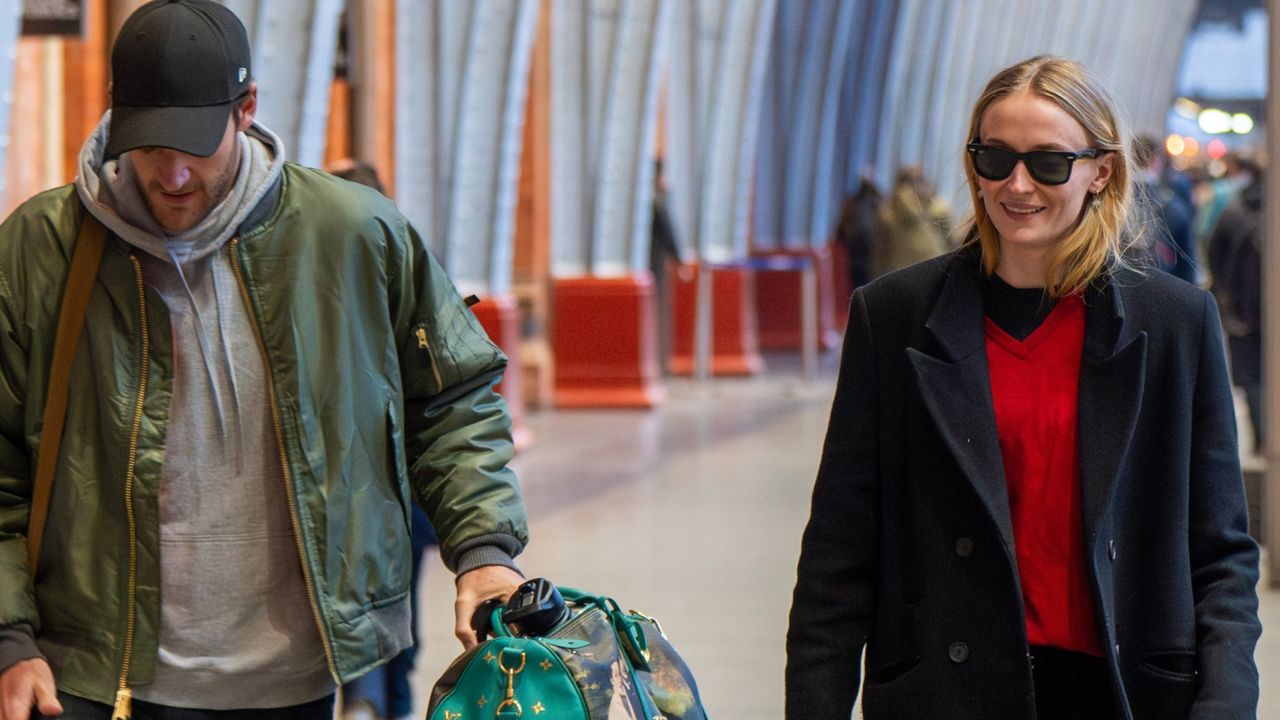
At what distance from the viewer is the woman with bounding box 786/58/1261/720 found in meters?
2.59

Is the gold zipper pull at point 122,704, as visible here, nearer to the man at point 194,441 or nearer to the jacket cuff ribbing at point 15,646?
the man at point 194,441

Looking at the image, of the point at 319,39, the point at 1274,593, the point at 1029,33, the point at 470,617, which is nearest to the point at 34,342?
the point at 470,617

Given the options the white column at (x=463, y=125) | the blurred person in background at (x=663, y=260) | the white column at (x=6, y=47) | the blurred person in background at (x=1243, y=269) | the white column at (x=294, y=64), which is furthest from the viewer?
the blurred person in background at (x=663, y=260)

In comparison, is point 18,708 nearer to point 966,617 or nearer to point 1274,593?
point 966,617

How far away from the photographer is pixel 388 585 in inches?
118

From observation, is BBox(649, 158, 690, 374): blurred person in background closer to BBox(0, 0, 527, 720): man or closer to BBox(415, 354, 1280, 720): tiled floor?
BBox(415, 354, 1280, 720): tiled floor

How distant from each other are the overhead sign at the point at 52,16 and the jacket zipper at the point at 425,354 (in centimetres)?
517

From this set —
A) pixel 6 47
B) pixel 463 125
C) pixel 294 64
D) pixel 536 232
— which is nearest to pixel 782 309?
pixel 536 232

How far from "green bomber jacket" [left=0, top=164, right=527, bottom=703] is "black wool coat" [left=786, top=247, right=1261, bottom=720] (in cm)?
55

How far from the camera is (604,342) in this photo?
15648mm

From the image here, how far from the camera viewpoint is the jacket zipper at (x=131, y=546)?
2838mm

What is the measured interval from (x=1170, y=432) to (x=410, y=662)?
3.47m

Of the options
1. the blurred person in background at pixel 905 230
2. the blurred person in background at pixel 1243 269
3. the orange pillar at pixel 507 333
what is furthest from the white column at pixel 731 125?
the blurred person in background at pixel 1243 269

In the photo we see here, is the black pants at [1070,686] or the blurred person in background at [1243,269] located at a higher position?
the black pants at [1070,686]
